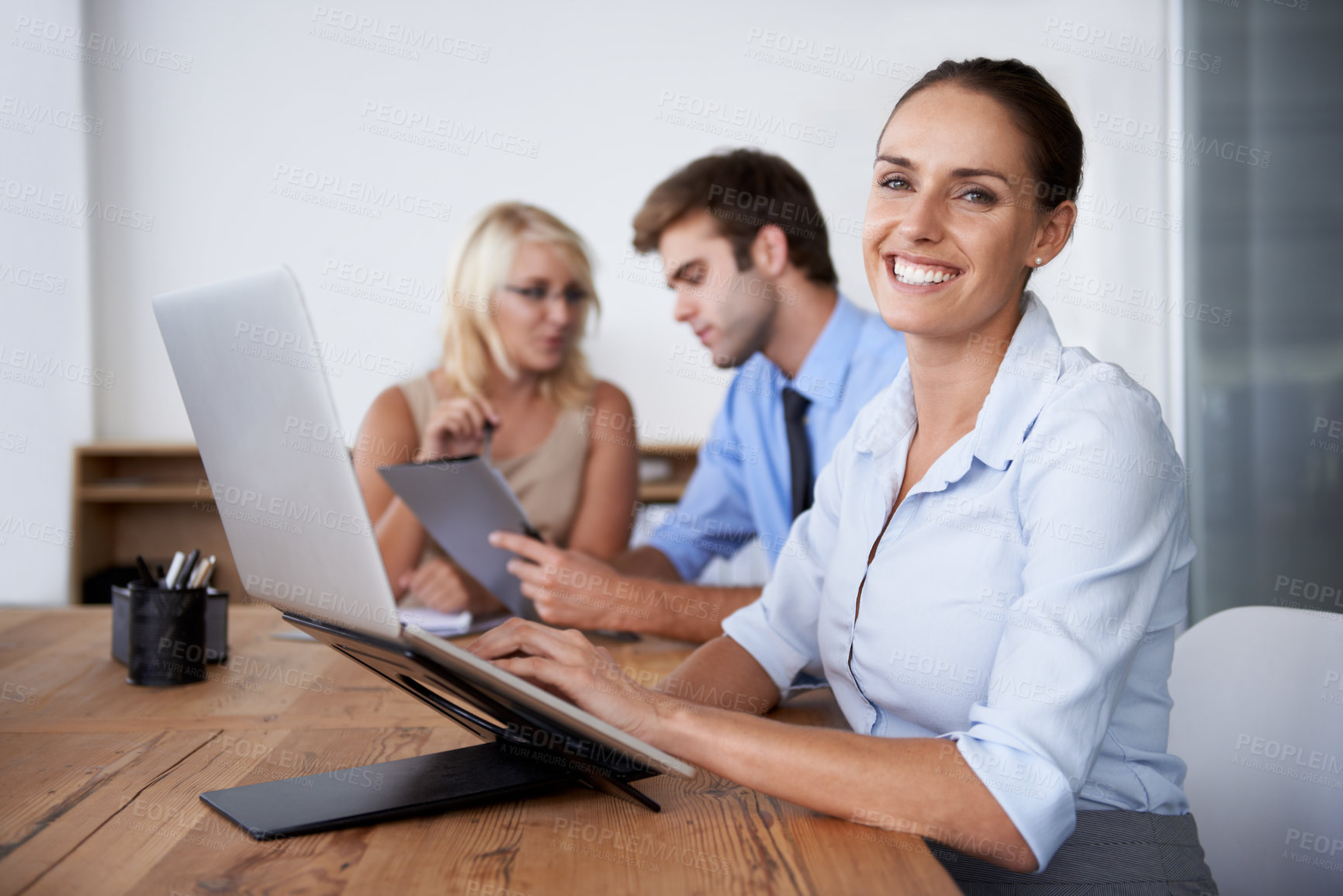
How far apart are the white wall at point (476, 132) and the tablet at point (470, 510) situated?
8.52 ft

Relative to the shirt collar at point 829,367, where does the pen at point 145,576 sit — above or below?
below

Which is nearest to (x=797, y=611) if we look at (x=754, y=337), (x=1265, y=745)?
(x=1265, y=745)

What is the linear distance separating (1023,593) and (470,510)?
908 millimetres

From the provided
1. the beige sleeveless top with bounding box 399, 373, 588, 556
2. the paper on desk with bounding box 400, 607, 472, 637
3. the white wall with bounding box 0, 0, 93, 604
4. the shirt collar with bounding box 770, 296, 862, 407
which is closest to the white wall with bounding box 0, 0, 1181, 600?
the white wall with bounding box 0, 0, 93, 604

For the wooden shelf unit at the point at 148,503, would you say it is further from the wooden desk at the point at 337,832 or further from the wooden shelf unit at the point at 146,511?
the wooden desk at the point at 337,832

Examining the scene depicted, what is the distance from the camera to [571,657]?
2.87 feet

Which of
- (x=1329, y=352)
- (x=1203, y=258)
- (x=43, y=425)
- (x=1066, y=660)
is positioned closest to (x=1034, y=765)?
(x=1066, y=660)

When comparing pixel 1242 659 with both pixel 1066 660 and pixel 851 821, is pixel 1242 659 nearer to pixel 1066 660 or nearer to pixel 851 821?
pixel 1066 660

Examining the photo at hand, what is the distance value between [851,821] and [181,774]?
61 centimetres

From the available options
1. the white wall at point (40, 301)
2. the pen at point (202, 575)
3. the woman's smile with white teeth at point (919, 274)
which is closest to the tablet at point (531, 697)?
the woman's smile with white teeth at point (919, 274)

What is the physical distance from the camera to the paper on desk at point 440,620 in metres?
1.53

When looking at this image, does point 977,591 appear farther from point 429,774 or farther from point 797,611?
point 429,774

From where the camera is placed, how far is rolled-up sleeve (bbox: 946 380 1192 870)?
30.4 inches

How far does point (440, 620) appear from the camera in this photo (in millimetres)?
1646
